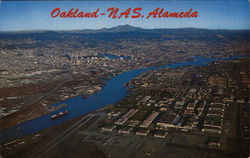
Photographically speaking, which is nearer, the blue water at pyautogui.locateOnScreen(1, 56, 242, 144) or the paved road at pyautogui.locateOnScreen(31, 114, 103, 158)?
the paved road at pyautogui.locateOnScreen(31, 114, 103, 158)

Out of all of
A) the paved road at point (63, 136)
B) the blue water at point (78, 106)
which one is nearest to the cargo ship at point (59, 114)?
the blue water at point (78, 106)

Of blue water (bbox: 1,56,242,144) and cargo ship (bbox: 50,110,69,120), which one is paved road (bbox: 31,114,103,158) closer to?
blue water (bbox: 1,56,242,144)

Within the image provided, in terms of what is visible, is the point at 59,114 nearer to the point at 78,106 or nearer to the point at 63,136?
the point at 78,106

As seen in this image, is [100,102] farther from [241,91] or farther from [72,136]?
[241,91]

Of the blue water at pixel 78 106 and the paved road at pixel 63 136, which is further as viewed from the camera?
the blue water at pixel 78 106

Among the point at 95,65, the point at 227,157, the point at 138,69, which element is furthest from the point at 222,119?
the point at 95,65

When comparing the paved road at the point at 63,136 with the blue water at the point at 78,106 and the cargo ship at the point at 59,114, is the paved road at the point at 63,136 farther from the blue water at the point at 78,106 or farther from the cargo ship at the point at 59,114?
the cargo ship at the point at 59,114

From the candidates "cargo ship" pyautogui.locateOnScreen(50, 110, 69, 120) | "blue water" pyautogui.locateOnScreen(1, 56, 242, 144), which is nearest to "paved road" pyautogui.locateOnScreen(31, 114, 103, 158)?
"blue water" pyautogui.locateOnScreen(1, 56, 242, 144)

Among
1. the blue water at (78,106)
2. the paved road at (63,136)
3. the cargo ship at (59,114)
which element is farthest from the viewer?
the cargo ship at (59,114)

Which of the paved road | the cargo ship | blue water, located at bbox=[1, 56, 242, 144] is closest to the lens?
the paved road

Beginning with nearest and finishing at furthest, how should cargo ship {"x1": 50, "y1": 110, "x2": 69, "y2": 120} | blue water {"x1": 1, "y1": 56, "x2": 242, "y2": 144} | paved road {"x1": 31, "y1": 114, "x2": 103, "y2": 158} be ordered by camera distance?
paved road {"x1": 31, "y1": 114, "x2": 103, "y2": 158} → blue water {"x1": 1, "y1": 56, "x2": 242, "y2": 144} → cargo ship {"x1": 50, "y1": 110, "x2": 69, "y2": 120}

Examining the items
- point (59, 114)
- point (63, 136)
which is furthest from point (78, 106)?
point (63, 136)
